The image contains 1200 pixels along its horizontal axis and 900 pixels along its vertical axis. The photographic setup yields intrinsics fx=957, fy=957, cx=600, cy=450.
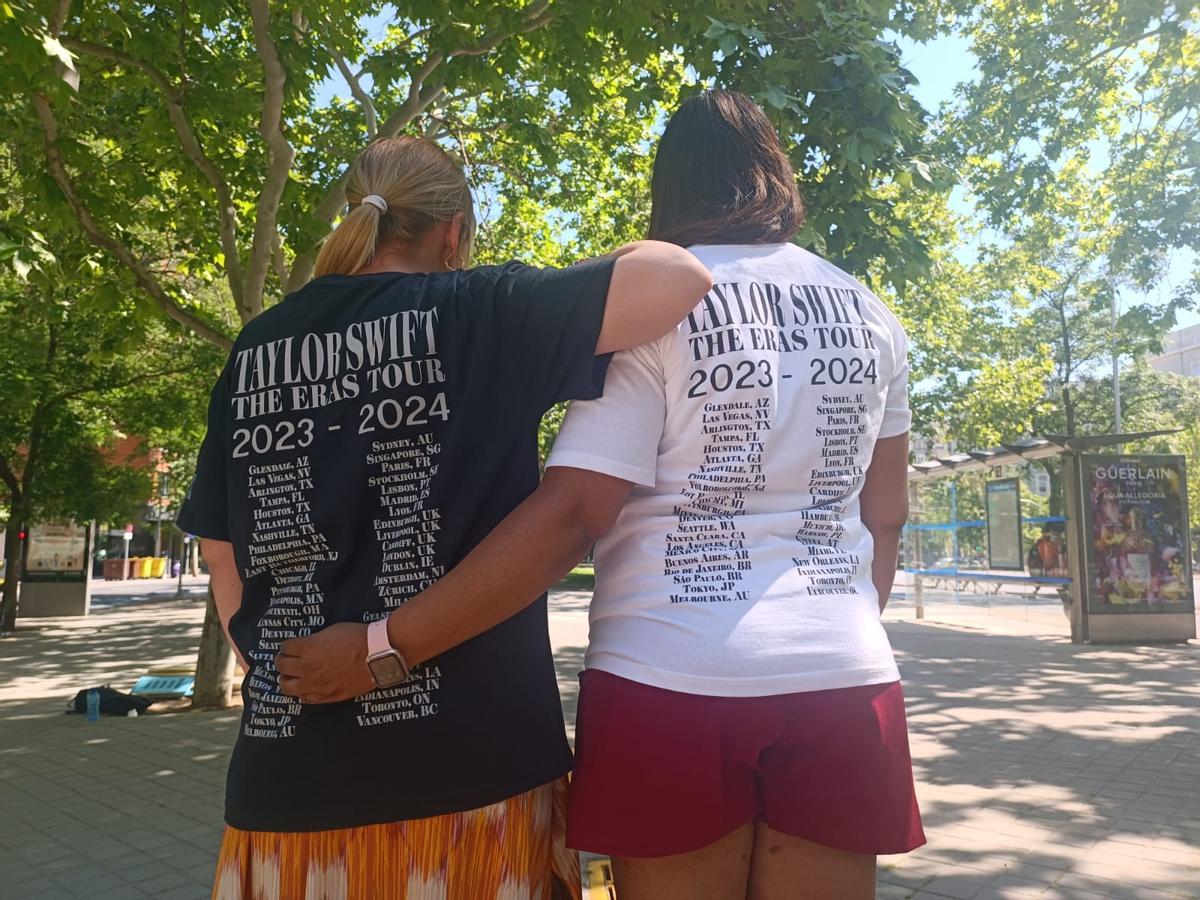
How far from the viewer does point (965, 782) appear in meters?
5.96

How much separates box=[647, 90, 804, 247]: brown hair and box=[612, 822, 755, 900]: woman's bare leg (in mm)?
942

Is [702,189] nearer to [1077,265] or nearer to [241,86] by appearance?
[241,86]

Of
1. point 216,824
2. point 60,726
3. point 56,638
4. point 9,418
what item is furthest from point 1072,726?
point 9,418

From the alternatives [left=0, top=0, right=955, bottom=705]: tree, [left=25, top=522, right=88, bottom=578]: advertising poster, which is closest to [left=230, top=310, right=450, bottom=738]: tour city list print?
[left=0, top=0, right=955, bottom=705]: tree

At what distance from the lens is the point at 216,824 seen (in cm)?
557

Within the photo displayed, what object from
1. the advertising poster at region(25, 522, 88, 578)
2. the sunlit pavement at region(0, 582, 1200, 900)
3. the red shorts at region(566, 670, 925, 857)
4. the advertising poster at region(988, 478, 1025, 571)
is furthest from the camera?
the advertising poster at region(25, 522, 88, 578)

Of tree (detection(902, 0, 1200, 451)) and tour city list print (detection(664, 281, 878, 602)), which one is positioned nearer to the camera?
tour city list print (detection(664, 281, 878, 602))

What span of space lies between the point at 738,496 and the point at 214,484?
89 cm

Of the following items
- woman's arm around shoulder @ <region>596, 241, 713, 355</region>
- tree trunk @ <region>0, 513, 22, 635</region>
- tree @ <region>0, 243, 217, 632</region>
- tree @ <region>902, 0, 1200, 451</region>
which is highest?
tree @ <region>902, 0, 1200, 451</region>

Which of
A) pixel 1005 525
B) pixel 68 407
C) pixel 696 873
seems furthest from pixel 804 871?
pixel 68 407

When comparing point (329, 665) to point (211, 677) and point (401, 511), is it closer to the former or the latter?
point (401, 511)

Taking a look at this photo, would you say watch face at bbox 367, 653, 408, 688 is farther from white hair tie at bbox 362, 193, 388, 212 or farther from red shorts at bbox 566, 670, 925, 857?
white hair tie at bbox 362, 193, 388, 212

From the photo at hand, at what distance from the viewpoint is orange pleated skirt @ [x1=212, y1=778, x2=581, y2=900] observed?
1.39 m

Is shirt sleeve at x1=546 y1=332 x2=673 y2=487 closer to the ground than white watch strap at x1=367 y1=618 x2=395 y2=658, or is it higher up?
higher up
